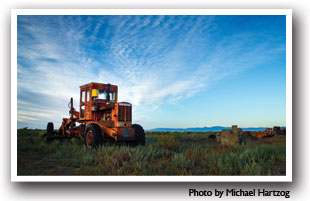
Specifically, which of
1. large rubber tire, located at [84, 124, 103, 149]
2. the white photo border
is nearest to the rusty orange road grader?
large rubber tire, located at [84, 124, 103, 149]

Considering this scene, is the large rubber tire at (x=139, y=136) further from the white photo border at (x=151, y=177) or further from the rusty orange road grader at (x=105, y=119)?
the white photo border at (x=151, y=177)

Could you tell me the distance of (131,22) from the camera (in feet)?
18.6

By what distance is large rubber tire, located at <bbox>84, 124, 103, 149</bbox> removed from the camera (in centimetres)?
717

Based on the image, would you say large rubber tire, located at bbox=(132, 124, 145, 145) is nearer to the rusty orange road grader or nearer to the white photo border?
the rusty orange road grader

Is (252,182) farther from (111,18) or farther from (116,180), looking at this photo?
(111,18)

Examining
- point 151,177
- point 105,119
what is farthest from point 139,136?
point 151,177


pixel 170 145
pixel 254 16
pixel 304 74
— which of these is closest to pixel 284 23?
pixel 254 16

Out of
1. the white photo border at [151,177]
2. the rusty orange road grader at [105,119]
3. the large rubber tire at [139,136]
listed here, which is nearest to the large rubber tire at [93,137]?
the rusty orange road grader at [105,119]

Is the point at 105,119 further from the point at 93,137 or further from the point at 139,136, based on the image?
the point at 139,136

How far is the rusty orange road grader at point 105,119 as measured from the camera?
7.40 m

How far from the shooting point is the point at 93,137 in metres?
7.24

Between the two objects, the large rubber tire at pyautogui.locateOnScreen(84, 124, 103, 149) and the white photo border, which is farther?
the large rubber tire at pyautogui.locateOnScreen(84, 124, 103, 149)

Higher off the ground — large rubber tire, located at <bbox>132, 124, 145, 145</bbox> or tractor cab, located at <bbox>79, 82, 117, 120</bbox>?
tractor cab, located at <bbox>79, 82, 117, 120</bbox>

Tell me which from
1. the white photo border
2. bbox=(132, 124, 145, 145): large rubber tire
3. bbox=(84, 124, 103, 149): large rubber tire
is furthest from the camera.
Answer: bbox=(132, 124, 145, 145): large rubber tire
